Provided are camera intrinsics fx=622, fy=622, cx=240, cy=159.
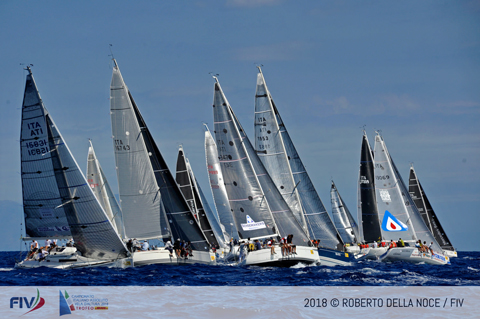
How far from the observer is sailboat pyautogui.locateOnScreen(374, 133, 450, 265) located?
42.1 m

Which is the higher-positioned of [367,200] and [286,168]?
[286,168]

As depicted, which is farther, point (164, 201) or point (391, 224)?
point (391, 224)

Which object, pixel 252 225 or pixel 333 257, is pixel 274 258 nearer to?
pixel 252 225

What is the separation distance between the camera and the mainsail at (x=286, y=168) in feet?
117

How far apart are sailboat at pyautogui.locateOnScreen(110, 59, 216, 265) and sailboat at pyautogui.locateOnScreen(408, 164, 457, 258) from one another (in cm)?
2569

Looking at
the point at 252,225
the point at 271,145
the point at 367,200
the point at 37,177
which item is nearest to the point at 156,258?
the point at 252,225

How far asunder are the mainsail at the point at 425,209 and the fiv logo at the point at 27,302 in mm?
38769

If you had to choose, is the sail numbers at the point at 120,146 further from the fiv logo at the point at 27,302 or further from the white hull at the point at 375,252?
the white hull at the point at 375,252

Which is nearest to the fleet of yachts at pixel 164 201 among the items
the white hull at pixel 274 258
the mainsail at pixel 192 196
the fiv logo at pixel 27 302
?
the white hull at pixel 274 258

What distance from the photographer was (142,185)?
32.9 metres

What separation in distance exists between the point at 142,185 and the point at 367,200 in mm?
22048

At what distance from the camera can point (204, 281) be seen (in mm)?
23859

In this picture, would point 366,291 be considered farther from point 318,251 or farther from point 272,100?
point 272,100

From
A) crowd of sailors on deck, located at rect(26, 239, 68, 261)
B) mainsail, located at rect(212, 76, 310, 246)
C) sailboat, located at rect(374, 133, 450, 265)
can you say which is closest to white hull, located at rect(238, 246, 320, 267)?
mainsail, located at rect(212, 76, 310, 246)
